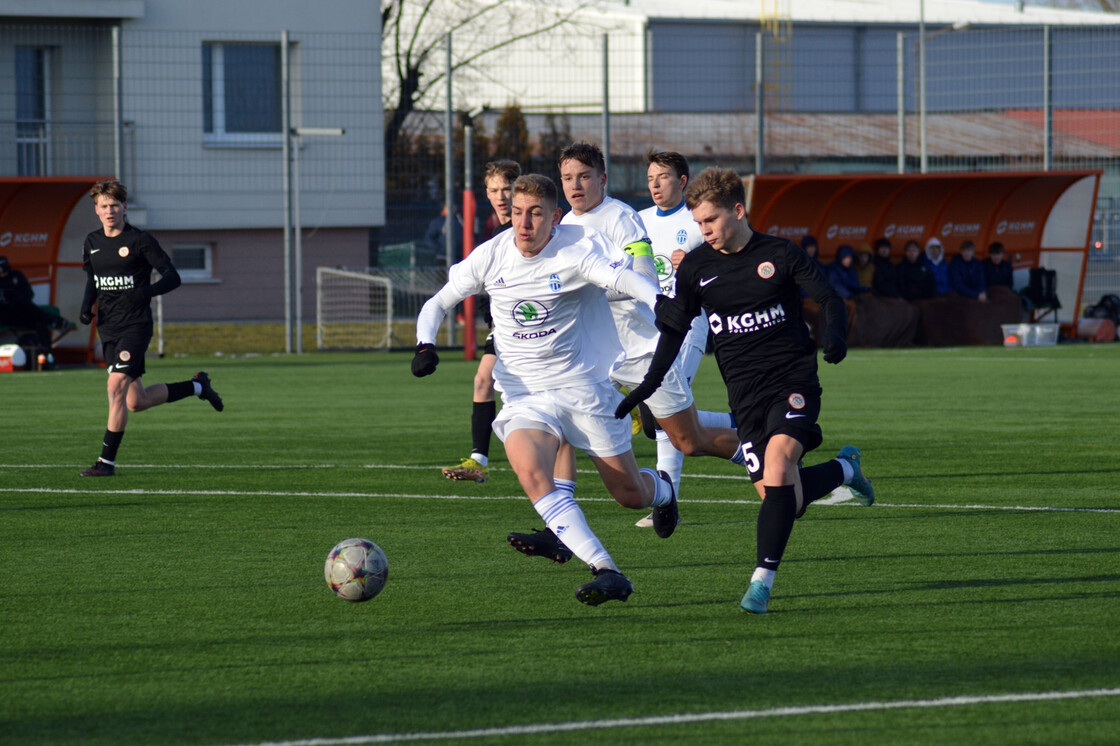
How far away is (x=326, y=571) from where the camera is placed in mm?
5945

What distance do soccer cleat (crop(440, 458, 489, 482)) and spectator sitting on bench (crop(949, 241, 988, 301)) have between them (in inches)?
624

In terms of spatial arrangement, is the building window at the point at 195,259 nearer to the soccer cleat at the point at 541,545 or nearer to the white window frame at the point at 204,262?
the white window frame at the point at 204,262

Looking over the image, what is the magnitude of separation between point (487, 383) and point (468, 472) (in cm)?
75

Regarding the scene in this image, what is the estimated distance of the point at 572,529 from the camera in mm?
5875

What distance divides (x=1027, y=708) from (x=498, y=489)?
5259 mm

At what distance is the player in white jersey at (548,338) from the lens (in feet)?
20.1

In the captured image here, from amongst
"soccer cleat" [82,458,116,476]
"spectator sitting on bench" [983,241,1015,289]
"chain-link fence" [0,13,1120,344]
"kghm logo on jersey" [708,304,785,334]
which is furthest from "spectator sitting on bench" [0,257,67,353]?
"kghm logo on jersey" [708,304,785,334]

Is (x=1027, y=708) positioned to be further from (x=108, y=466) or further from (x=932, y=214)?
(x=932, y=214)

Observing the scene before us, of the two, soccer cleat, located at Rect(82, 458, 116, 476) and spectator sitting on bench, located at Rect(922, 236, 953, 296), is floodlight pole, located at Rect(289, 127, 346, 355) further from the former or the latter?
soccer cleat, located at Rect(82, 458, 116, 476)

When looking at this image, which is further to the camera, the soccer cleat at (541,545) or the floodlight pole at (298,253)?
the floodlight pole at (298,253)

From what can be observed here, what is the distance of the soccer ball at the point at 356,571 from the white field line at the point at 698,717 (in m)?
1.75

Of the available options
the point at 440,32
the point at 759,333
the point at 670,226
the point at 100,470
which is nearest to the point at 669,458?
the point at 670,226

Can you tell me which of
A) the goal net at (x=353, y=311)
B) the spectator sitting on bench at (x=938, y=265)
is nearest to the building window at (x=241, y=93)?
the goal net at (x=353, y=311)

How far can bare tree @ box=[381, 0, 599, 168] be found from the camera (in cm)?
2978
